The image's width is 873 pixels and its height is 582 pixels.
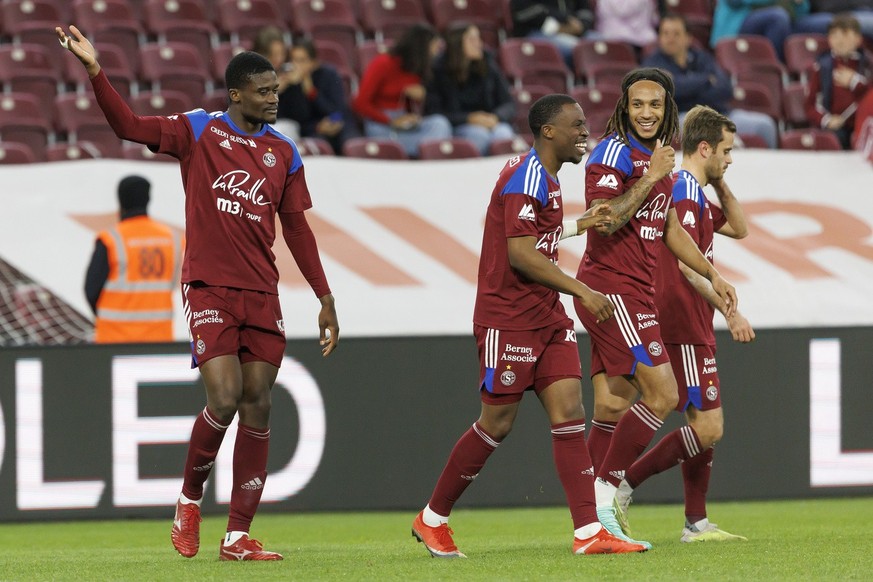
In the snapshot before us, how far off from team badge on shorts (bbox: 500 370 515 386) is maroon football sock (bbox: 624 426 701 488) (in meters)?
1.09

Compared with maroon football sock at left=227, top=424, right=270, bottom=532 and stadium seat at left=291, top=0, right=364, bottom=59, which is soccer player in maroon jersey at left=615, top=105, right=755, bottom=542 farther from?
stadium seat at left=291, top=0, right=364, bottom=59

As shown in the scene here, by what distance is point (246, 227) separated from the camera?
5.50m

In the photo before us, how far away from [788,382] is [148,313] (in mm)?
3929

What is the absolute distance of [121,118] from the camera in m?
5.26

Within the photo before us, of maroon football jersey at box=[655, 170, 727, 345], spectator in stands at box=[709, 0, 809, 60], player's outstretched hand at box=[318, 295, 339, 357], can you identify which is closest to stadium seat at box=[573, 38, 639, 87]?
spectator in stands at box=[709, 0, 809, 60]

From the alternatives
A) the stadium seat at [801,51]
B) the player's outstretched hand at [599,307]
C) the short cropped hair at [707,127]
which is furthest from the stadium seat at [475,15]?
the player's outstretched hand at [599,307]

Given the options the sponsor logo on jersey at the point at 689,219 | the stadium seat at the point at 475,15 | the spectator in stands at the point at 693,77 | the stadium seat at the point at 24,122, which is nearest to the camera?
the sponsor logo on jersey at the point at 689,219

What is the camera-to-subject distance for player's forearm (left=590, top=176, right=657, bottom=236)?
550cm

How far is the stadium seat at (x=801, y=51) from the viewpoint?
13305mm

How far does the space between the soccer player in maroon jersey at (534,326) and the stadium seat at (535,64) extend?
7.63 metres

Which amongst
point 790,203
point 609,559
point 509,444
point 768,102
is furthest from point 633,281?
point 768,102

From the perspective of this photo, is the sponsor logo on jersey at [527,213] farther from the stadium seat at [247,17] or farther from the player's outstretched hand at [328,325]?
the stadium seat at [247,17]

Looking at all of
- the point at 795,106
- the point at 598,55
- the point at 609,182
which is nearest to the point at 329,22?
the point at 598,55

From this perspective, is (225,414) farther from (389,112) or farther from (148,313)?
(389,112)
